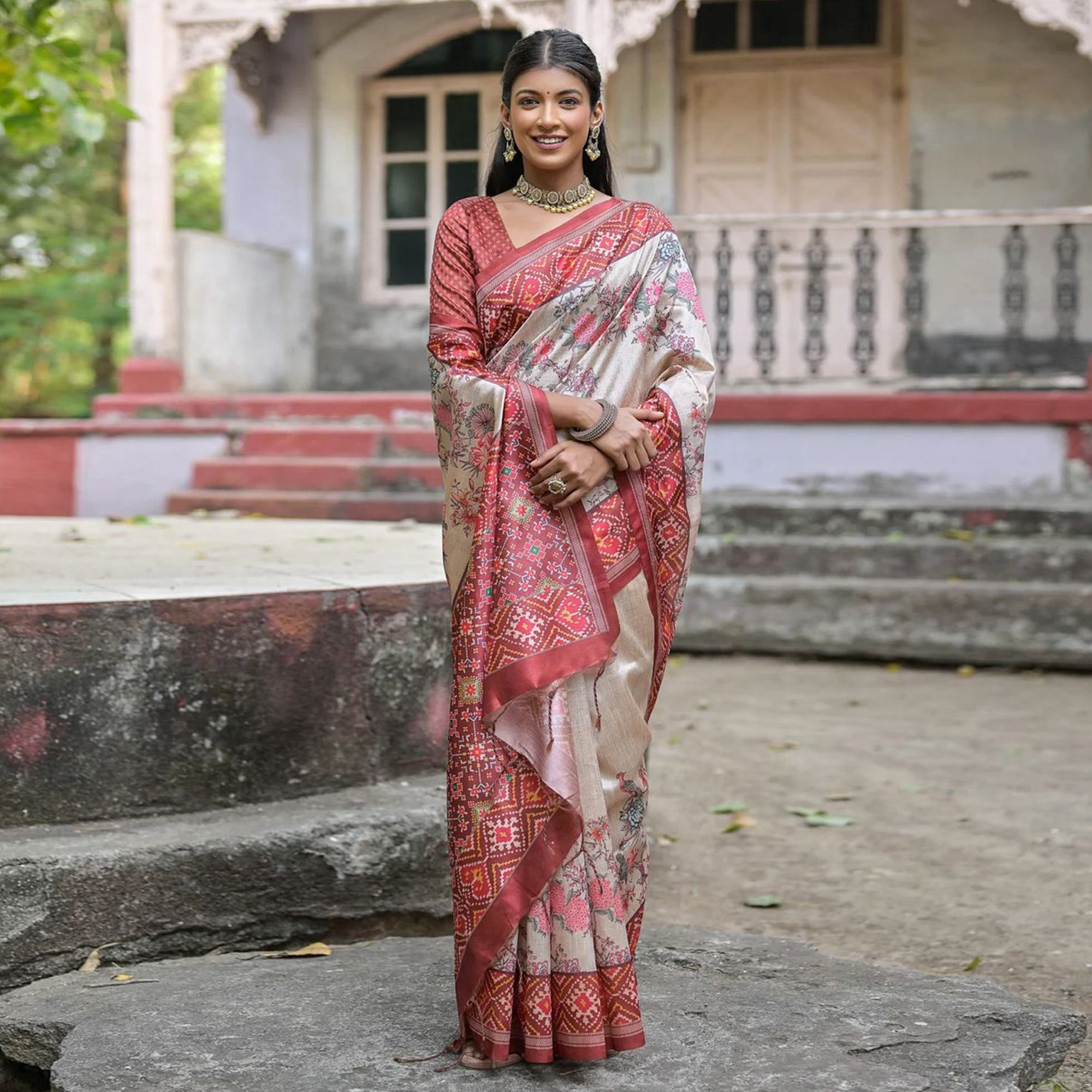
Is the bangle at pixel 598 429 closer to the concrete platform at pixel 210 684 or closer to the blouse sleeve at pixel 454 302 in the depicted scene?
the blouse sleeve at pixel 454 302

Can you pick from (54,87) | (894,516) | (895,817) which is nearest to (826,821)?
(895,817)

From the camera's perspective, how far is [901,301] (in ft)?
31.0

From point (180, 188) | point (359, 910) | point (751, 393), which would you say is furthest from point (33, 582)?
point (180, 188)

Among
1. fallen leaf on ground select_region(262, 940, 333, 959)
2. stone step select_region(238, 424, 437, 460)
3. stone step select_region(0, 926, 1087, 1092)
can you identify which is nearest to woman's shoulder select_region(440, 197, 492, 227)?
stone step select_region(0, 926, 1087, 1092)

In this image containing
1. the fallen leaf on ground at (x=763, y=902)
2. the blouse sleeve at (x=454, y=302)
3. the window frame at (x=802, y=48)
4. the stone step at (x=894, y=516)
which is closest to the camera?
the blouse sleeve at (x=454, y=302)

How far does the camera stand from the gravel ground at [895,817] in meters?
3.47

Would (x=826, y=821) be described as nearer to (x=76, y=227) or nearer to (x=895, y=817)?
(x=895, y=817)

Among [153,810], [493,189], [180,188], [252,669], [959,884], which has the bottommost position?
[959,884]

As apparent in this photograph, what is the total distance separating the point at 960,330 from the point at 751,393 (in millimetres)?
2219

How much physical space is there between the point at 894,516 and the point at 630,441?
5.24 meters

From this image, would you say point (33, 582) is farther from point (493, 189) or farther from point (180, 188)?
point (180, 188)

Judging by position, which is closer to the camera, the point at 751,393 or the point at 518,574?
the point at 518,574

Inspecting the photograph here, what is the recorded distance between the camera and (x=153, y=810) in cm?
321

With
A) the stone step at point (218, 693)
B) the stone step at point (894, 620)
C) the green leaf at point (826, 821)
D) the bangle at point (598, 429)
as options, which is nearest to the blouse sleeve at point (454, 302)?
the bangle at point (598, 429)
